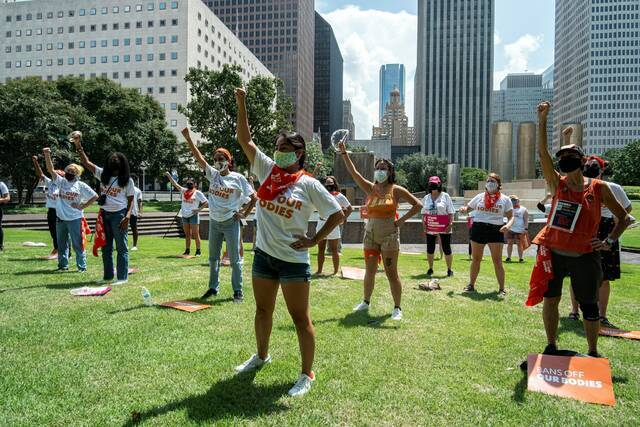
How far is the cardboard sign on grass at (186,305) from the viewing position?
6396 millimetres

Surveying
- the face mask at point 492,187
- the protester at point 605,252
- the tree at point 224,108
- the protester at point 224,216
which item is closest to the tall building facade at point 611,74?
the tree at point 224,108

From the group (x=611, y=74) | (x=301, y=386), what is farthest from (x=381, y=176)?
(x=611, y=74)

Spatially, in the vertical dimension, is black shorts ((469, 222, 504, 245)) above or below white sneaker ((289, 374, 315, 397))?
above

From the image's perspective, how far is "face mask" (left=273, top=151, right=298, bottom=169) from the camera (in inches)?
157

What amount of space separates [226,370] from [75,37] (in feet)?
352

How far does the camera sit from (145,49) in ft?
293

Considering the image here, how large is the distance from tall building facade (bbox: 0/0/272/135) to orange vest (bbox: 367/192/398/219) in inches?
3357

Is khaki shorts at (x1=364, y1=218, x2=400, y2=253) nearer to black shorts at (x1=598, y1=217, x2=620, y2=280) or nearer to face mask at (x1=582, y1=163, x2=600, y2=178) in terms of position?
face mask at (x1=582, y1=163, x2=600, y2=178)

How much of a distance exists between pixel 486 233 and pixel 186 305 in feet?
17.4

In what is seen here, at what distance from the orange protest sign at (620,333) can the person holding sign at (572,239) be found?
1.37 m

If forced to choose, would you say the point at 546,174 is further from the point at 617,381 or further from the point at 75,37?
the point at 75,37

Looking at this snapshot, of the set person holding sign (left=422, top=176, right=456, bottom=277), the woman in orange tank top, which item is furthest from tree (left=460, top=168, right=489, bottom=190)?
the woman in orange tank top

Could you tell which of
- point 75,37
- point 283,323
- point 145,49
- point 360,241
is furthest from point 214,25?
point 283,323

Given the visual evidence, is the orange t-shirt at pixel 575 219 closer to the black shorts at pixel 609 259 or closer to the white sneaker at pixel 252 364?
the black shorts at pixel 609 259
